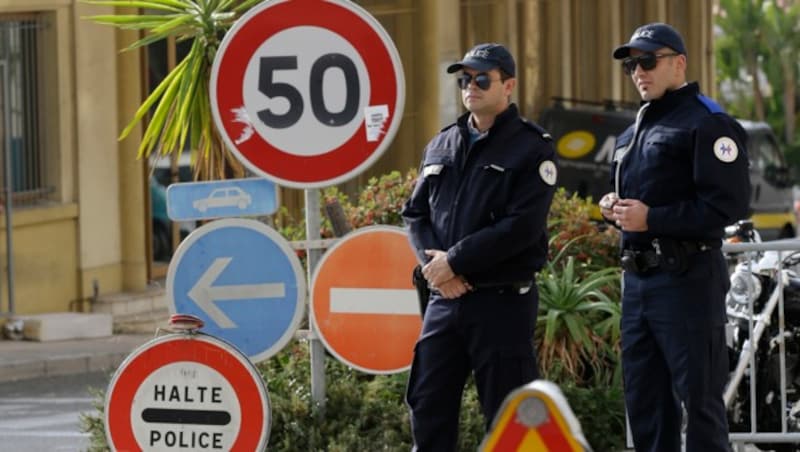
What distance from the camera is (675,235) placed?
7262 mm

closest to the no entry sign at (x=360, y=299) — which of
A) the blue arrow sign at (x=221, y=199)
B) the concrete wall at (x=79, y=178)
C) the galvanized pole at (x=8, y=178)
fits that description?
the blue arrow sign at (x=221, y=199)

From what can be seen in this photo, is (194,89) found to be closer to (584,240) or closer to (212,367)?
(584,240)

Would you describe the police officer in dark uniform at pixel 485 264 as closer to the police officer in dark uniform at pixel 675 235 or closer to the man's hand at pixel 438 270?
the man's hand at pixel 438 270

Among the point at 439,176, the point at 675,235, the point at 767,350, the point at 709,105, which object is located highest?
the point at 709,105

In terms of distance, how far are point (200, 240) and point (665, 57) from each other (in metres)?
1.82

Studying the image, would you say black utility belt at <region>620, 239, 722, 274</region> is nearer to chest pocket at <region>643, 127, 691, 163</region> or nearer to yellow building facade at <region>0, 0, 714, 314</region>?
chest pocket at <region>643, 127, 691, 163</region>

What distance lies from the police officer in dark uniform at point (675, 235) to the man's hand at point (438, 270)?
677 millimetres

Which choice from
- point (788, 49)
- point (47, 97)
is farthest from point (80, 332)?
point (788, 49)

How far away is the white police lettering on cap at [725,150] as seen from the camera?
7184 millimetres

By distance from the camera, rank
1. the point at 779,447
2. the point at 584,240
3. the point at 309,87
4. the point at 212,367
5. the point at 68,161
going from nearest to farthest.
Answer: the point at 212,367 < the point at 309,87 < the point at 779,447 < the point at 584,240 < the point at 68,161

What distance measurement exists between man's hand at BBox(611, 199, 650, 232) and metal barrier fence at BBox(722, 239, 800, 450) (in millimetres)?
1257

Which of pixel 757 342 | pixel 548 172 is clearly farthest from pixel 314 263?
pixel 757 342

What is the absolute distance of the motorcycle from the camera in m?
8.88

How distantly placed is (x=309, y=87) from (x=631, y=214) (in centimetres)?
133
